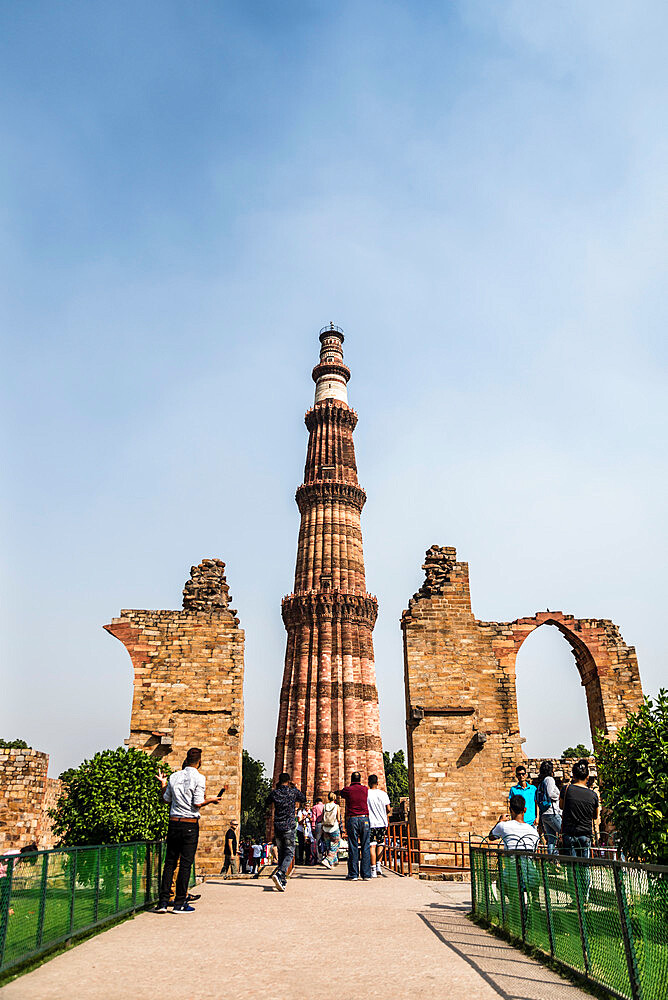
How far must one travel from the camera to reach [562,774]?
14195mm

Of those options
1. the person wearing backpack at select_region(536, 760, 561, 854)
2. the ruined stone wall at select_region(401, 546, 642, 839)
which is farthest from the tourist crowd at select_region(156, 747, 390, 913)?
the person wearing backpack at select_region(536, 760, 561, 854)

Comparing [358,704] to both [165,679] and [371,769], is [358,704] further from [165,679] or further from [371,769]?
[165,679]

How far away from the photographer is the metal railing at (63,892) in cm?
390

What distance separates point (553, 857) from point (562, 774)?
10.7 meters

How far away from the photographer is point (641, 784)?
541 centimetres

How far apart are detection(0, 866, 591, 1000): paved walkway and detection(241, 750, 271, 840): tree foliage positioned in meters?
38.3

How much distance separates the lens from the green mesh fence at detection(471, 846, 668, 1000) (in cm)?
327

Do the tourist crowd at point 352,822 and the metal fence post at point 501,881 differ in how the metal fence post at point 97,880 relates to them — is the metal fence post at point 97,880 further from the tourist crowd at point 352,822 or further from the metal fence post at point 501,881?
the metal fence post at point 501,881

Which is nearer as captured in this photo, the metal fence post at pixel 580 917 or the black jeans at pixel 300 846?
the metal fence post at pixel 580 917

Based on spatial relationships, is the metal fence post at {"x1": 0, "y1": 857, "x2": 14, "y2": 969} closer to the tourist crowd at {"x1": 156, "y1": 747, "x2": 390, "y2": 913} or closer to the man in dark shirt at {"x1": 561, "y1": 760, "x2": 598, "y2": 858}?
the tourist crowd at {"x1": 156, "y1": 747, "x2": 390, "y2": 913}

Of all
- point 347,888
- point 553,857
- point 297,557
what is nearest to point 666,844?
point 553,857

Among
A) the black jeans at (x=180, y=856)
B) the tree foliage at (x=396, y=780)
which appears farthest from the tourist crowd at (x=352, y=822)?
the tree foliage at (x=396, y=780)

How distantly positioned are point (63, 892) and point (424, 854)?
10003mm

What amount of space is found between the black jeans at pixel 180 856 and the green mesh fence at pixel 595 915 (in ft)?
8.60
